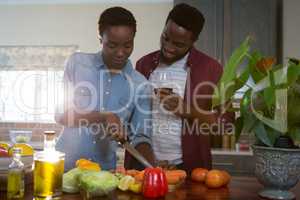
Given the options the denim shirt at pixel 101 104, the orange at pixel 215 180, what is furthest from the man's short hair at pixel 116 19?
the orange at pixel 215 180

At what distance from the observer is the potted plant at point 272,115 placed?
990 millimetres

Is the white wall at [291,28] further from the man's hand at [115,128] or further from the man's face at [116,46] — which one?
the man's hand at [115,128]

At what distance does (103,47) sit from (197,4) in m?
1.32

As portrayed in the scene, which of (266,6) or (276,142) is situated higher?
(266,6)

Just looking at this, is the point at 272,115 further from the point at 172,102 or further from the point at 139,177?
the point at 172,102

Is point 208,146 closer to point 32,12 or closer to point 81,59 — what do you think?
point 81,59

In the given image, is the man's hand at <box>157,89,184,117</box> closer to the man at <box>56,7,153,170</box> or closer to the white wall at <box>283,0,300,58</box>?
the man at <box>56,7,153,170</box>

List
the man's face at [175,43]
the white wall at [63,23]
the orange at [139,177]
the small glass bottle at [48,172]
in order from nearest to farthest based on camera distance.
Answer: the small glass bottle at [48,172] < the orange at [139,177] < the man's face at [175,43] < the white wall at [63,23]

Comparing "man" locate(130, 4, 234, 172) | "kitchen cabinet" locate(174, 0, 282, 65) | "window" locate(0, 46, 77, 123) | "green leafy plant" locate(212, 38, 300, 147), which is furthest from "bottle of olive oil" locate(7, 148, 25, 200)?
"kitchen cabinet" locate(174, 0, 282, 65)

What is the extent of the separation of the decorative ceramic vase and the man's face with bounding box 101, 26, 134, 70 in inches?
32.0

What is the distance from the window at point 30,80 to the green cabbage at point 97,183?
1646 millimetres

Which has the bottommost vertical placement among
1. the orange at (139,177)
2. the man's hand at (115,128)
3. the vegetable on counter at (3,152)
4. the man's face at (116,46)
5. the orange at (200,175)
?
the orange at (200,175)

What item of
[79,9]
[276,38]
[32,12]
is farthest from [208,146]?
[32,12]

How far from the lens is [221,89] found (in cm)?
109
